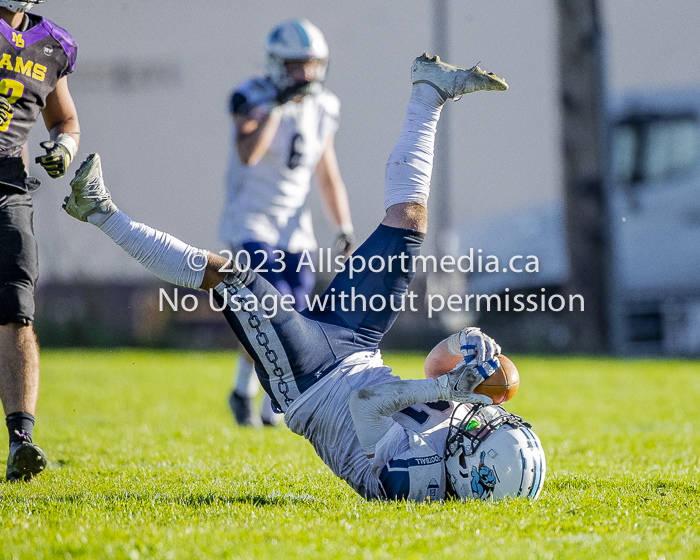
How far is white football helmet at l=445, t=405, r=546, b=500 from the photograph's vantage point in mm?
2889

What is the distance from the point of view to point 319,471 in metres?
3.88

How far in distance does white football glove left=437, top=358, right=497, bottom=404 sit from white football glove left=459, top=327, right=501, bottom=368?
0.14 ft

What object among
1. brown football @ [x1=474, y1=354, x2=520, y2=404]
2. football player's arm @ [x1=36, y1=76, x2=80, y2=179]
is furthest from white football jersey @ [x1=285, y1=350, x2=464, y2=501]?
football player's arm @ [x1=36, y1=76, x2=80, y2=179]

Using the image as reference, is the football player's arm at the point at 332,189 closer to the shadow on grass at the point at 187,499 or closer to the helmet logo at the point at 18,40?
the helmet logo at the point at 18,40

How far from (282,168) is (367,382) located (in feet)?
8.73

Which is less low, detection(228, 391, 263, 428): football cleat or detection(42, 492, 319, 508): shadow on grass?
detection(228, 391, 263, 428): football cleat

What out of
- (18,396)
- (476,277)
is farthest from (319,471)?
(476,277)

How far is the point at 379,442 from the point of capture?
9.78 feet

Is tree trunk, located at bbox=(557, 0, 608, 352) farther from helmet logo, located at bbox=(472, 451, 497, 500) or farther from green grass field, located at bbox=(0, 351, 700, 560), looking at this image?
helmet logo, located at bbox=(472, 451, 497, 500)

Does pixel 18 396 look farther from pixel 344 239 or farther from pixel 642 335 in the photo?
pixel 642 335

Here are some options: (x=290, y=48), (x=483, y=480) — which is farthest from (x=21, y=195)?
(x=483, y=480)

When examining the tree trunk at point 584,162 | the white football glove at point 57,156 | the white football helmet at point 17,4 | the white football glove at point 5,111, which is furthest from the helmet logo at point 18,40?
the tree trunk at point 584,162

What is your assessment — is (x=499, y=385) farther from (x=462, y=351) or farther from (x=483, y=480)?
(x=483, y=480)

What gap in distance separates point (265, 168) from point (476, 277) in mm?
9650
